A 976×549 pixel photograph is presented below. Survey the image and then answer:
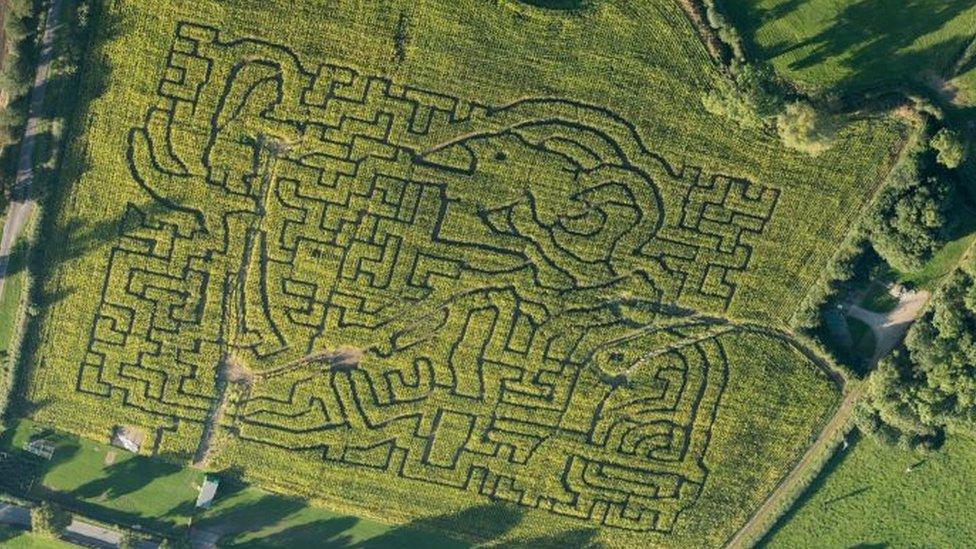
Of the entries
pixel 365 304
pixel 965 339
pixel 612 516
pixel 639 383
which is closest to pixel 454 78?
pixel 365 304

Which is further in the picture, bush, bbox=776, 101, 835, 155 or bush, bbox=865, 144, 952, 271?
bush, bbox=865, 144, 952, 271

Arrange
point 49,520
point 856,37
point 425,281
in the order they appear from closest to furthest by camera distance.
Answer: point 856,37 → point 425,281 → point 49,520

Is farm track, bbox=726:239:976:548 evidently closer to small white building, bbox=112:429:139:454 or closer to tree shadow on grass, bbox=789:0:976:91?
tree shadow on grass, bbox=789:0:976:91

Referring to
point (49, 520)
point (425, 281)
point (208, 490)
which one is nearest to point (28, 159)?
point (49, 520)

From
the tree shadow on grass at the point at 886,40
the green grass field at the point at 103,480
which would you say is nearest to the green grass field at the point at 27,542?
the green grass field at the point at 103,480

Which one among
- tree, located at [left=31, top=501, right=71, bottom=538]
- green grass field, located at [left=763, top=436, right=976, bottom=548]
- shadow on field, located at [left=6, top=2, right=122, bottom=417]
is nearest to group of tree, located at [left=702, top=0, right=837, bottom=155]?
green grass field, located at [left=763, top=436, right=976, bottom=548]

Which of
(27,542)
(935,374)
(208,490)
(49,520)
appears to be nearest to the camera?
(935,374)

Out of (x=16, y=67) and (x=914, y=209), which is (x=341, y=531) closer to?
(x=16, y=67)
